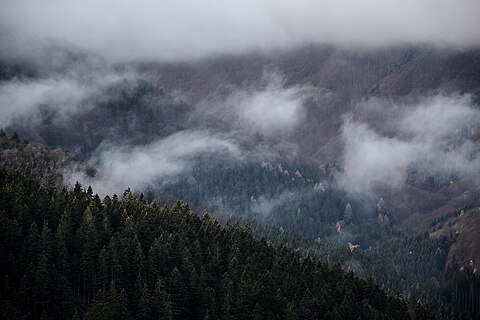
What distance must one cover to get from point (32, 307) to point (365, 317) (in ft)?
264

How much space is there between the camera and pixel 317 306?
143625 millimetres

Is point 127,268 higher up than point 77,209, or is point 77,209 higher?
point 77,209

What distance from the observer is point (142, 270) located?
13338 centimetres

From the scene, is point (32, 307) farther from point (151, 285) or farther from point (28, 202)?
point (28, 202)

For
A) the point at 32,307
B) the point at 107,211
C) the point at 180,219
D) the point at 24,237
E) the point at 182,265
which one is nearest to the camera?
the point at 32,307

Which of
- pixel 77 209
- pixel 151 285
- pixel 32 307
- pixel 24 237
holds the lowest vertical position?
pixel 32 307

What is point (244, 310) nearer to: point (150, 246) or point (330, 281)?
point (150, 246)

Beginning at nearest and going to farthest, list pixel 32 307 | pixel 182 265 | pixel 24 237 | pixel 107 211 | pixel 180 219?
pixel 32 307 < pixel 24 237 < pixel 182 265 < pixel 107 211 < pixel 180 219

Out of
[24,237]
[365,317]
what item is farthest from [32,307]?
[365,317]

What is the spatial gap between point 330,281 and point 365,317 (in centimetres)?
1596

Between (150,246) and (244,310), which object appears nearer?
(244,310)

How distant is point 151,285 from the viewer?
430 ft

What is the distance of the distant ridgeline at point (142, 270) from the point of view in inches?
4599

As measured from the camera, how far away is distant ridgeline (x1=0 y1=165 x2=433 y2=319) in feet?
383
